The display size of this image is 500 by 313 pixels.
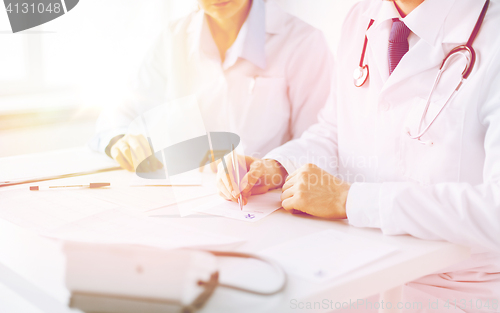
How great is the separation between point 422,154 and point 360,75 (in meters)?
0.27

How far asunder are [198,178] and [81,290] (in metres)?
0.59

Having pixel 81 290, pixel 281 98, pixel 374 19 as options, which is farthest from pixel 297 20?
pixel 81 290

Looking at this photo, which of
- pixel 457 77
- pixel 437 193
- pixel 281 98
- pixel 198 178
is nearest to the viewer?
pixel 437 193

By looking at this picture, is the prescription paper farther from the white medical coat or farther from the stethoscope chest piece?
the stethoscope chest piece

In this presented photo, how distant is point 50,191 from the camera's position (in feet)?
3.18

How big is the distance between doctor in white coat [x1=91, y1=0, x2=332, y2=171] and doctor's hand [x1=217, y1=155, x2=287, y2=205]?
50 cm

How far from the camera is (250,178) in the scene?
3.03ft

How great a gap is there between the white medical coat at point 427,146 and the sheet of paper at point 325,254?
Result: 7cm

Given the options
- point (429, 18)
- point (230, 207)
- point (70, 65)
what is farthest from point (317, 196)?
point (70, 65)

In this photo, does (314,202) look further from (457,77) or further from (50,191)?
(50,191)

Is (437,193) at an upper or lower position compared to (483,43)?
lower

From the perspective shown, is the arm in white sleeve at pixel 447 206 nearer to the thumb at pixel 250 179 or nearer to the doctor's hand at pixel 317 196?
the doctor's hand at pixel 317 196

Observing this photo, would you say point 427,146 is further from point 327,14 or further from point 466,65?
point 327,14

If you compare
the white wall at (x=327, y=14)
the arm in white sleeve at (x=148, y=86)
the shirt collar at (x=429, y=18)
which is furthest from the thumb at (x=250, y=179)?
the white wall at (x=327, y=14)
